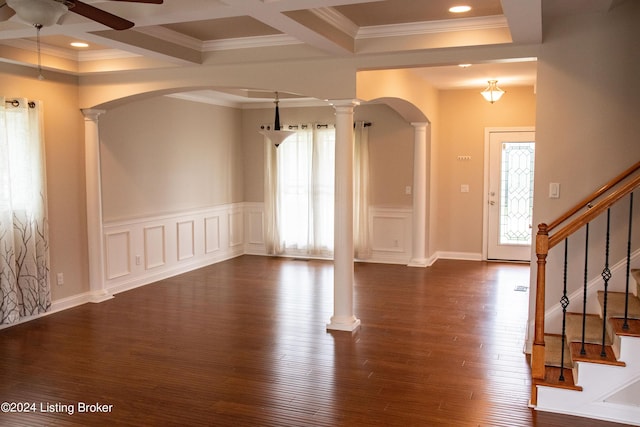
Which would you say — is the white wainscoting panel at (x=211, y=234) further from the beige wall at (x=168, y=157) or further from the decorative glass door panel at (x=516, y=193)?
the decorative glass door panel at (x=516, y=193)

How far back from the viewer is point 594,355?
356cm

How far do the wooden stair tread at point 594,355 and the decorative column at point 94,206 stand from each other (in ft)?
16.5

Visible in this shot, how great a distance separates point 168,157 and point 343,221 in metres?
3.51

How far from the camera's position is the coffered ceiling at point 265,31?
369 centimetres

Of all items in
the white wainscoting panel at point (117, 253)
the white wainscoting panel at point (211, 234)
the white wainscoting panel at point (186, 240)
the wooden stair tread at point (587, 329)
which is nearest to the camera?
the wooden stair tread at point (587, 329)

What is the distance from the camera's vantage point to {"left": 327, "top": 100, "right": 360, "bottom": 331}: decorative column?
5.30 m

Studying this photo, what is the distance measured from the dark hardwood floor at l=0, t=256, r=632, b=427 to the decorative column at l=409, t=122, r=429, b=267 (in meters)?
1.41

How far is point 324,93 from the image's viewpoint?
5.27 m

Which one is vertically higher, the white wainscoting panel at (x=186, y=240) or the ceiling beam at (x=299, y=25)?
the ceiling beam at (x=299, y=25)

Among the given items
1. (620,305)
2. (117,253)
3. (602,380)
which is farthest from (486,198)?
(602,380)

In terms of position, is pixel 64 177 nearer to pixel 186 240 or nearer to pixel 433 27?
pixel 186 240

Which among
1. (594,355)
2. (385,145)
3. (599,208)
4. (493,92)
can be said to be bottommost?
(594,355)

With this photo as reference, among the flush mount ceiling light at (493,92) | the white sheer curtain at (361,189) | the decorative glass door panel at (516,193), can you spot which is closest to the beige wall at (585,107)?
the flush mount ceiling light at (493,92)

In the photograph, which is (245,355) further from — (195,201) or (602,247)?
Result: (195,201)
